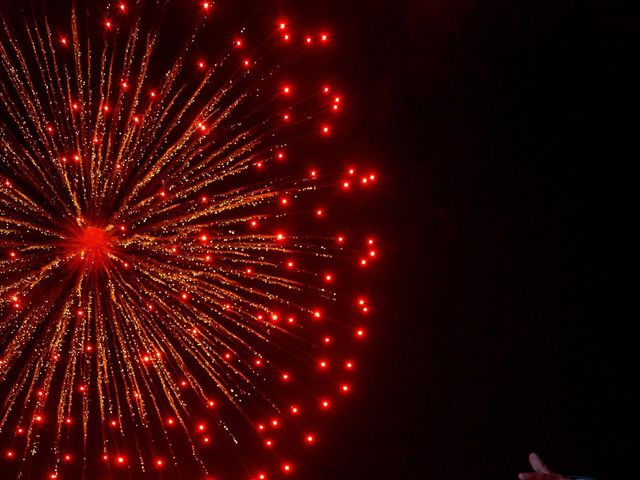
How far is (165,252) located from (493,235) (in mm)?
1468

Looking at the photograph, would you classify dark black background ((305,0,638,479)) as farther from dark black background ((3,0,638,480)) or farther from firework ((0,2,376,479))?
firework ((0,2,376,479))

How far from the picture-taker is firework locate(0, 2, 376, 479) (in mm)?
2520

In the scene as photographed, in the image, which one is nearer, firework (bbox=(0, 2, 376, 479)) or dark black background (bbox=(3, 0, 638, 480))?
firework (bbox=(0, 2, 376, 479))

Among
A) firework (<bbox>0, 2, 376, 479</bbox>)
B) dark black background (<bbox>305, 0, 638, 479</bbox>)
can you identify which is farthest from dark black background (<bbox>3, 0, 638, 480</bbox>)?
firework (<bbox>0, 2, 376, 479</bbox>)

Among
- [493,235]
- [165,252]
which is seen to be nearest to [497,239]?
[493,235]

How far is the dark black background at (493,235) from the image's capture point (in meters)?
2.90

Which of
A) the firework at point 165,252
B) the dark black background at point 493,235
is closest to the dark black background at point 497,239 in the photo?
the dark black background at point 493,235

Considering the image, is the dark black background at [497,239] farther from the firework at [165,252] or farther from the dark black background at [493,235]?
the firework at [165,252]

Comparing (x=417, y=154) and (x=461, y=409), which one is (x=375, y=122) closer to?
(x=417, y=154)

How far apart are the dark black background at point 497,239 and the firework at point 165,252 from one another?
203mm

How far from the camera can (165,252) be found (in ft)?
8.46

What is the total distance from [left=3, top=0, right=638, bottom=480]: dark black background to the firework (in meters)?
0.18

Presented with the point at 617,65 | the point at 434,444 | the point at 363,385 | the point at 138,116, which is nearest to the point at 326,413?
the point at 363,385

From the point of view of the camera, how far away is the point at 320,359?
2838mm
